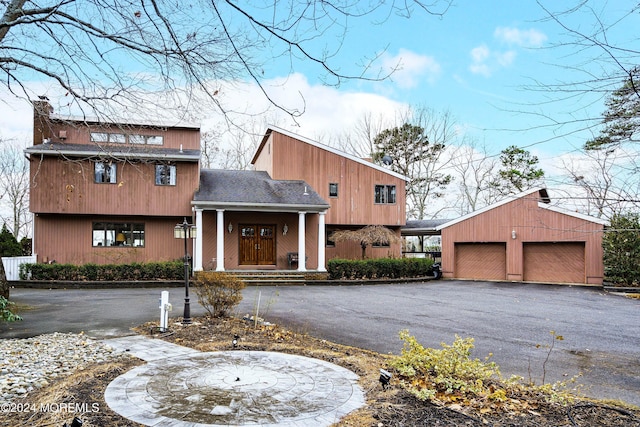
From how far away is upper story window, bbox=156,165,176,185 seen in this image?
18.7 m

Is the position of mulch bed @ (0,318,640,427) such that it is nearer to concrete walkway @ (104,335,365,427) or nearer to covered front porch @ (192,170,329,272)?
concrete walkway @ (104,335,365,427)

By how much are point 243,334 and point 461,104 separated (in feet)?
16.7

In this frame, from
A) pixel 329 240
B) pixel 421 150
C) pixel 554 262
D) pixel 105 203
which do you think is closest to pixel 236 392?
pixel 105 203

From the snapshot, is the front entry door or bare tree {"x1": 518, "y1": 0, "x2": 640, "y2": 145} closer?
bare tree {"x1": 518, "y1": 0, "x2": 640, "y2": 145}

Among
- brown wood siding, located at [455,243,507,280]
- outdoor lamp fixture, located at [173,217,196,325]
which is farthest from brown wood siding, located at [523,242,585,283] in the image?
outdoor lamp fixture, located at [173,217,196,325]

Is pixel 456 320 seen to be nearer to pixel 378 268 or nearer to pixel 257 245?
pixel 378 268

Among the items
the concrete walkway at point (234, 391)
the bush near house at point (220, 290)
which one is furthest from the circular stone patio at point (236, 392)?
the bush near house at point (220, 290)

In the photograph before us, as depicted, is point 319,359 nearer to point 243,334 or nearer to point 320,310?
point 243,334

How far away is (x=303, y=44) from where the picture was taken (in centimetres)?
374

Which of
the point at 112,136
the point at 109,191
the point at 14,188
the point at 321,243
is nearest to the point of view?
the point at 112,136

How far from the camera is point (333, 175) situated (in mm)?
21141

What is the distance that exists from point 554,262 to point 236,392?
18362 mm

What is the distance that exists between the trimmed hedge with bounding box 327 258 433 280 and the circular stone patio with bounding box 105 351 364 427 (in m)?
12.9

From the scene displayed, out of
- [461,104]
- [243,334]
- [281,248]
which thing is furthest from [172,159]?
[461,104]
